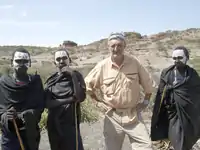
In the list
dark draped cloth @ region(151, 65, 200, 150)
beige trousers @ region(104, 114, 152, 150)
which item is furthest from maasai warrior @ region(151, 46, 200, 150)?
beige trousers @ region(104, 114, 152, 150)

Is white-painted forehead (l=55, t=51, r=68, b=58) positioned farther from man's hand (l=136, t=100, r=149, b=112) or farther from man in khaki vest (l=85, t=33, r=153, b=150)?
man's hand (l=136, t=100, r=149, b=112)

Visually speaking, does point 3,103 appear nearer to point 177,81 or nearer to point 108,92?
point 108,92

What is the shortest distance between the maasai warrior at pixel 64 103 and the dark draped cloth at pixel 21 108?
0.31m

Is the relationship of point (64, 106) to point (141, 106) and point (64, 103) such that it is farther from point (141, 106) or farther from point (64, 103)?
point (141, 106)

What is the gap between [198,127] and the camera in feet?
21.5

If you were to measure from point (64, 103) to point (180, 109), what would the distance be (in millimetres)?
1778

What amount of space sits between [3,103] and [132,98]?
5.99 ft

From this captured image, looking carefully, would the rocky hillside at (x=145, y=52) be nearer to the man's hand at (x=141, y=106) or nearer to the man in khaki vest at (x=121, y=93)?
the man's hand at (x=141, y=106)

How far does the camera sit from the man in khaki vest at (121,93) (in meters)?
6.05

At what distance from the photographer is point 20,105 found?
5.51 m

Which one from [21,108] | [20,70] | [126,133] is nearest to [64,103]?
[21,108]

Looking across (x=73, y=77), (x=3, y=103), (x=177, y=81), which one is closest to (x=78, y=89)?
(x=73, y=77)

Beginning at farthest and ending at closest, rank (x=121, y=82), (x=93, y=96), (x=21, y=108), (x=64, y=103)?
1. (x=93, y=96)
2. (x=121, y=82)
3. (x=64, y=103)
4. (x=21, y=108)

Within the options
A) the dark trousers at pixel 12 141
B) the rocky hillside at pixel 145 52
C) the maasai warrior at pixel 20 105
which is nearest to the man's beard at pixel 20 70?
the maasai warrior at pixel 20 105
